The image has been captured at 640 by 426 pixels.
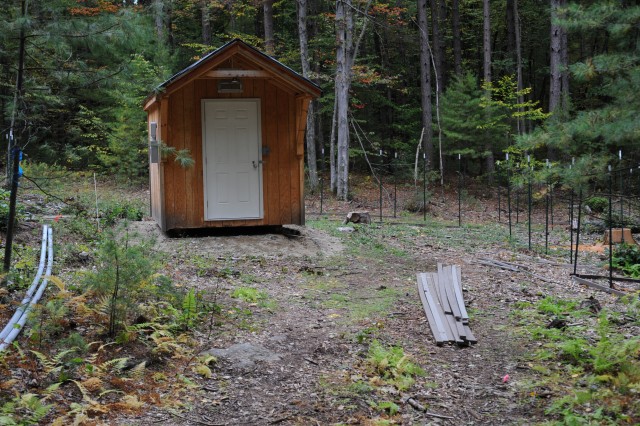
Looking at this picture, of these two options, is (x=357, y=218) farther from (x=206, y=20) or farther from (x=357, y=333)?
(x=206, y=20)

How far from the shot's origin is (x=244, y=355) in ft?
17.4

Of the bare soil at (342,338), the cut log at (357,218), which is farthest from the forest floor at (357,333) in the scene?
the cut log at (357,218)

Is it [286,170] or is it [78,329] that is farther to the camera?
[286,170]

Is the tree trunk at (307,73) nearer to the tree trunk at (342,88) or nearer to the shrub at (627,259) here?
the tree trunk at (342,88)

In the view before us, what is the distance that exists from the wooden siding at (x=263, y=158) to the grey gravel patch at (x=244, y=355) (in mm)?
5235

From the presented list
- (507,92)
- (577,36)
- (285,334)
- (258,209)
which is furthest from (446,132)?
(285,334)

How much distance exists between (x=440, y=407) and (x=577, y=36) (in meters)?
27.8

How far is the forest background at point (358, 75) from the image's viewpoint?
6.31m

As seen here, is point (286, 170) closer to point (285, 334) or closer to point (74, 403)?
point (285, 334)

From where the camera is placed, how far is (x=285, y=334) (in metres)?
5.99

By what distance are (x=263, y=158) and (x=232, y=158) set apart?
20.7 inches

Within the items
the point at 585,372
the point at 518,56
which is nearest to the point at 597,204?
the point at 518,56

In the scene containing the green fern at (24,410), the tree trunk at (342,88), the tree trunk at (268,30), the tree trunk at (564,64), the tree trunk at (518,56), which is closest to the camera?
the green fern at (24,410)

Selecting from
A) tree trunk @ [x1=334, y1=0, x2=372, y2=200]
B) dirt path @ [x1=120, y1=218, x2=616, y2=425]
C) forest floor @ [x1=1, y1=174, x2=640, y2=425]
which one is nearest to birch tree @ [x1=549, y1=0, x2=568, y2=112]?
tree trunk @ [x1=334, y1=0, x2=372, y2=200]
